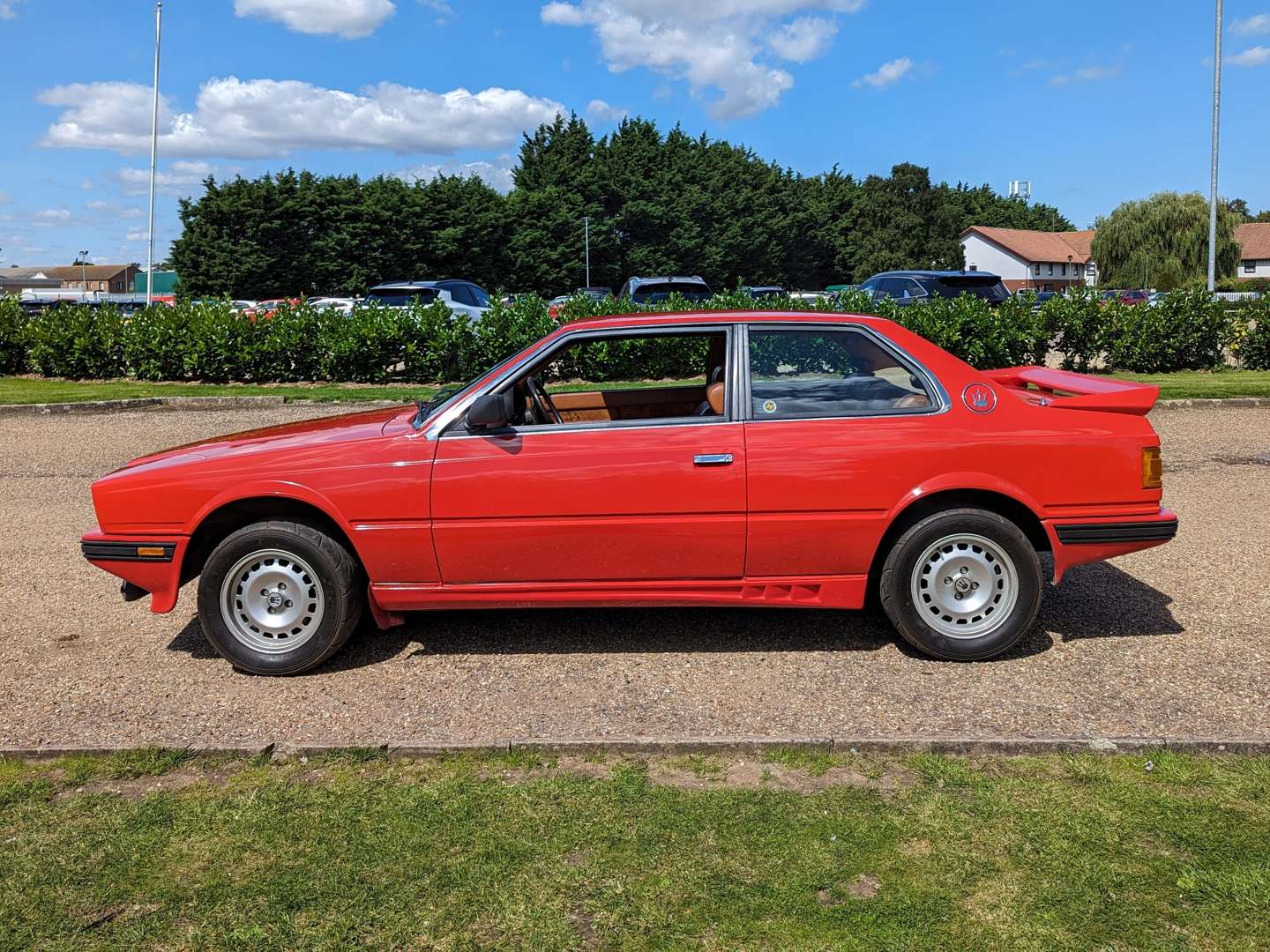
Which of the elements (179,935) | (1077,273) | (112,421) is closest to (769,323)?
(179,935)

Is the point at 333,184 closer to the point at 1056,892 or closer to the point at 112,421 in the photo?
the point at 112,421

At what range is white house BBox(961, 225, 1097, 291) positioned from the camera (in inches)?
3720

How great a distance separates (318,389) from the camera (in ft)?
52.4

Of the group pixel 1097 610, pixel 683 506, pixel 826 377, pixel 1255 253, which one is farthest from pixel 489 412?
pixel 1255 253

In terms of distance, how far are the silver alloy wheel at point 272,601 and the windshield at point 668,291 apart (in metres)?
15.1

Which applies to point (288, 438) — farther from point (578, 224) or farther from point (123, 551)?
point (578, 224)

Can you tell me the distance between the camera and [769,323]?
5195 millimetres

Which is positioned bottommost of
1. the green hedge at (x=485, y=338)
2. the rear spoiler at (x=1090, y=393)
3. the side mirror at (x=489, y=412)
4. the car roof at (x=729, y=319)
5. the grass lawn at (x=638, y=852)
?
the grass lawn at (x=638, y=852)

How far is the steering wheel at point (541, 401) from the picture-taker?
17.7ft

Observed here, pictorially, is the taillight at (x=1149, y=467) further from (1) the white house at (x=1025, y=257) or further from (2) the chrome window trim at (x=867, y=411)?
(1) the white house at (x=1025, y=257)

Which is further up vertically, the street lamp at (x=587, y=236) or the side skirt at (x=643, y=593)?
the street lamp at (x=587, y=236)

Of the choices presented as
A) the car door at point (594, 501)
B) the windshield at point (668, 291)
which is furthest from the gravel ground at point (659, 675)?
the windshield at point (668, 291)

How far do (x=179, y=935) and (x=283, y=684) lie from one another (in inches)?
80.8

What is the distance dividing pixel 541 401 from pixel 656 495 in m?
0.99
